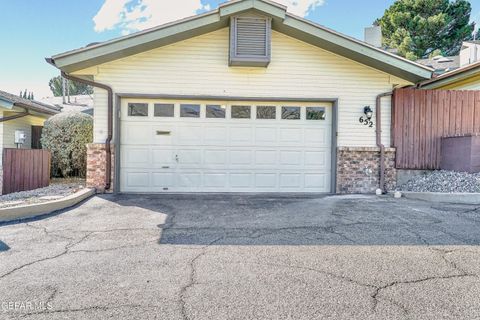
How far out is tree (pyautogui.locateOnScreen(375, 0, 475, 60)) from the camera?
859 inches

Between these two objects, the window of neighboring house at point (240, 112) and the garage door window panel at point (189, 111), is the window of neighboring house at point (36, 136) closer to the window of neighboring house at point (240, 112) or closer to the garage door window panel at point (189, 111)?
the garage door window panel at point (189, 111)

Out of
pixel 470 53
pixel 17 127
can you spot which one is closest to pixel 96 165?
pixel 17 127

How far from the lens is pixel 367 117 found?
7.98 m

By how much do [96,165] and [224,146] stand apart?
315cm

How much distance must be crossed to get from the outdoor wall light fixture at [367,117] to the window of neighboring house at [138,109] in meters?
5.50

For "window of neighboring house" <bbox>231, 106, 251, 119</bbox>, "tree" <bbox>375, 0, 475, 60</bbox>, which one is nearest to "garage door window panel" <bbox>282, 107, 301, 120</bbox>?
"window of neighboring house" <bbox>231, 106, 251, 119</bbox>

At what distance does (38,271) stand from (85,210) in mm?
2894

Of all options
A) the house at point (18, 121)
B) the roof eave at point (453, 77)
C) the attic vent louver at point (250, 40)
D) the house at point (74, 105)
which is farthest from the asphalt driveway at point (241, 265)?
the house at point (74, 105)

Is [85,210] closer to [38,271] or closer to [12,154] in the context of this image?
[38,271]

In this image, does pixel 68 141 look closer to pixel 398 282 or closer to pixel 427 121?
pixel 398 282

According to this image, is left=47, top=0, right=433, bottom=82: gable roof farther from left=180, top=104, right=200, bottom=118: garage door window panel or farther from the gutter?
left=180, top=104, right=200, bottom=118: garage door window panel

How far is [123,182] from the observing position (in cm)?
771

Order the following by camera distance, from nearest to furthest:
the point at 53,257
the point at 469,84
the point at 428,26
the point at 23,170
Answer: the point at 53,257
the point at 23,170
the point at 469,84
the point at 428,26

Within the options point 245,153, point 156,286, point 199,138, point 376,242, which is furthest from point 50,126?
point 376,242
